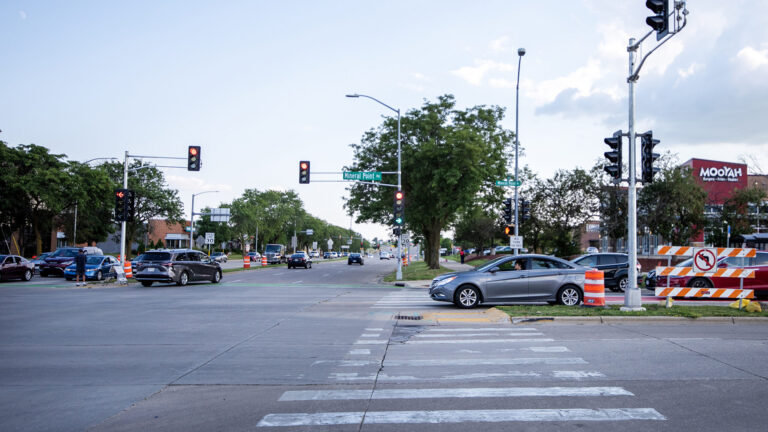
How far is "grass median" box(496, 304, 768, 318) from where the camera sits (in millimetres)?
13039

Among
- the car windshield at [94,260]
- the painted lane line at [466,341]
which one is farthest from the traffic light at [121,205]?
the painted lane line at [466,341]

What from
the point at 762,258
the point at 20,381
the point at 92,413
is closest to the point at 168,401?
the point at 92,413

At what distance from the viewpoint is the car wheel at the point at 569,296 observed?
15508 millimetres

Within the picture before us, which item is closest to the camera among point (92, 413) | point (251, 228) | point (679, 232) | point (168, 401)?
point (92, 413)

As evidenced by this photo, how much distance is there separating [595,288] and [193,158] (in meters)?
19.5

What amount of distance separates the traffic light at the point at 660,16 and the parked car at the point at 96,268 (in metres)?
27.5

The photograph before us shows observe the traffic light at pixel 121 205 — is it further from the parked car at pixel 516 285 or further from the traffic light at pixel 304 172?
the parked car at pixel 516 285

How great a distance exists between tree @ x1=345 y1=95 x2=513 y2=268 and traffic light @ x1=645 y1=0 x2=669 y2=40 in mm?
20463

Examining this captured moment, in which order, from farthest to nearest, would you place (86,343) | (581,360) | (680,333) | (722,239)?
(722,239), (680,333), (86,343), (581,360)

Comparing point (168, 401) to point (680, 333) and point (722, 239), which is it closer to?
point (680, 333)

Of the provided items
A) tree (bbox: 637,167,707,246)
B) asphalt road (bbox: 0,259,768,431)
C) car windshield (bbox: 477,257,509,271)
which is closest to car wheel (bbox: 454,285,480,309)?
car windshield (bbox: 477,257,509,271)

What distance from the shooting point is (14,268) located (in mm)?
28797

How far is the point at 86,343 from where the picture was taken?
397 inches

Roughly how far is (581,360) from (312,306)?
9.67 meters
